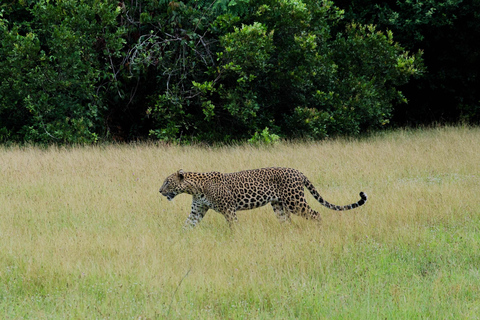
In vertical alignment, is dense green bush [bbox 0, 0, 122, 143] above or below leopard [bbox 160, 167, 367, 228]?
above

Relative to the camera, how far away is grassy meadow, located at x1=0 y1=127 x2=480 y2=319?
17.6ft

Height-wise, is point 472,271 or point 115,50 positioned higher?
point 115,50

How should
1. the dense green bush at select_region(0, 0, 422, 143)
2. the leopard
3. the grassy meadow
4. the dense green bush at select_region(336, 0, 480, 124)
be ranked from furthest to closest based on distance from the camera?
the dense green bush at select_region(336, 0, 480, 124) < the dense green bush at select_region(0, 0, 422, 143) < the leopard < the grassy meadow

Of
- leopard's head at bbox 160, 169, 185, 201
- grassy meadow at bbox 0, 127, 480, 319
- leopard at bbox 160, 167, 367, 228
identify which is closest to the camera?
grassy meadow at bbox 0, 127, 480, 319

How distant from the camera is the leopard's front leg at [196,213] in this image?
319 inches

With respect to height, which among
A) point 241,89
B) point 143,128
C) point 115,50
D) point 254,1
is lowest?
point 143,128

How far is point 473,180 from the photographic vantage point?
429 inches

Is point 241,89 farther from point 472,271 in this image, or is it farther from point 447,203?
point 472,271

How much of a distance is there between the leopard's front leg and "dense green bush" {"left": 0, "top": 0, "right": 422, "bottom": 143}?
8.06m

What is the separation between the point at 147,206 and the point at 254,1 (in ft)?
29.0

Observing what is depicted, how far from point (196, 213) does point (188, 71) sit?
949cm

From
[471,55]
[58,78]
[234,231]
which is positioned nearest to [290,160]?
[234,231]

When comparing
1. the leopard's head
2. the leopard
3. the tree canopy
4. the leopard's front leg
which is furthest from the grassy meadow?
the tree canopy

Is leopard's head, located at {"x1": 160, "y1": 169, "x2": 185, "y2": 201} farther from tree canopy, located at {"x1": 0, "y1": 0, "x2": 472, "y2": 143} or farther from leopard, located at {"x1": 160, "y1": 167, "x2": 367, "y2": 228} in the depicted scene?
tree canopy, located at {"x1": 0, "y1": 0, "x2": 472, "y2": 143}
